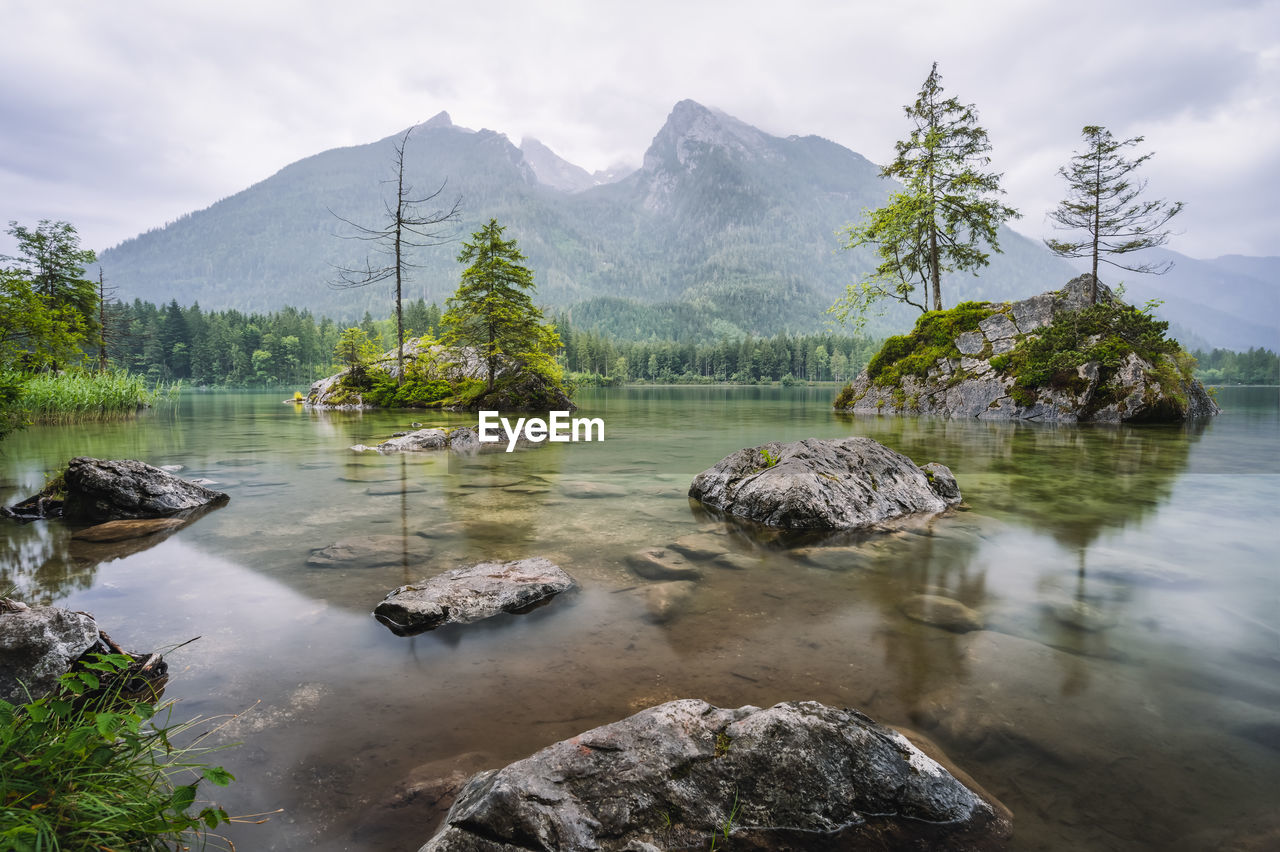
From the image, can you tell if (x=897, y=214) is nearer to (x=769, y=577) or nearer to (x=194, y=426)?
(x=769, y=577)

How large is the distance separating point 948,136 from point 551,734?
3422 centimetres

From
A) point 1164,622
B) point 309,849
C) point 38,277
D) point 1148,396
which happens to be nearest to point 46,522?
point 309,849

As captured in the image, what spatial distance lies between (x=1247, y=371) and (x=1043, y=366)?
143m

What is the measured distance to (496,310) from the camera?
2880cm

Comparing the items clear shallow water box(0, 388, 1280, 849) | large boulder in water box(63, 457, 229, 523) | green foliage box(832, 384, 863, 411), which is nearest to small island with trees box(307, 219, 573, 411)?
green foliage box(832, 384, 863, 411)

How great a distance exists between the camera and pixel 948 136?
2838 centimetres

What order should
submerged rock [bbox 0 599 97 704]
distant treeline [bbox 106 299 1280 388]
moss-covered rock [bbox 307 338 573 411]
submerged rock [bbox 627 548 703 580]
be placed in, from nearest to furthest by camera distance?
submerged rock [bbox 0 599 97 704]
submerged rock [bbox 627 548 703 580]
moss-covered rock [bbox 307 338 573 411]
distant treeline [bbox 106 299 1280 388]

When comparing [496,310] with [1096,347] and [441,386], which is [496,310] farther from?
[1096,347]

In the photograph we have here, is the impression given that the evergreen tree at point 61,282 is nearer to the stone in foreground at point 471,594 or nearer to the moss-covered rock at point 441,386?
the moss-covered rock at point 441,386

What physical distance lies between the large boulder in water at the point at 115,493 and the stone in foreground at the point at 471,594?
199 inches

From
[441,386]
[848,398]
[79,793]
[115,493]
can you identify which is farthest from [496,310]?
[79,793]

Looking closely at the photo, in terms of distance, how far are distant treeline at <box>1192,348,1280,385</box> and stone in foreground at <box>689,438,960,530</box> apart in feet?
469

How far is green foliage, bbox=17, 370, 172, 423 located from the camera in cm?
1942

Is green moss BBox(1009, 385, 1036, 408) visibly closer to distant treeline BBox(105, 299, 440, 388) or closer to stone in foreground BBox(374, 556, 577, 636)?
stone in foreground BBox(374, 556, 577, 636)
